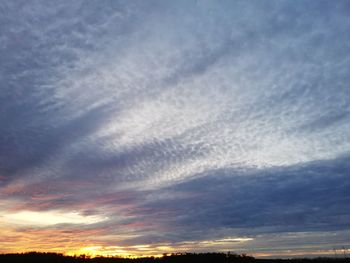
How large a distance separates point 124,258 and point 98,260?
3321mm

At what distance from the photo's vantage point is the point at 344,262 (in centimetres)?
4575

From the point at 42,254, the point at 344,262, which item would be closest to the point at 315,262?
the point at 344,262

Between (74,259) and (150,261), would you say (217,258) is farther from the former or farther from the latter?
(74,259)

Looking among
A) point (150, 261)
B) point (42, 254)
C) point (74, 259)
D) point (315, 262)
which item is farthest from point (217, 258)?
point (42, 254)

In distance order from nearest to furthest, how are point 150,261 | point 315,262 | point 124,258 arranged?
point 150,261 < point 124,258 < point 315,262

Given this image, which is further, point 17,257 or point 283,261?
point 283,261

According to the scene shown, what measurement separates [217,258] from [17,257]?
942 inches

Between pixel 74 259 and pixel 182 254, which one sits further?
pixel 182 254

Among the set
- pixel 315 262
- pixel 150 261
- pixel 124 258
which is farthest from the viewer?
pixel 315 262

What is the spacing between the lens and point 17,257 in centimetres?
4338

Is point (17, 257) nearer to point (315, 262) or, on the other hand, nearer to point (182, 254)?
point (182, 254)

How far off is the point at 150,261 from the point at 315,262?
22.4m

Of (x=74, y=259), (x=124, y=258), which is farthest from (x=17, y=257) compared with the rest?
(x=124, y=258)

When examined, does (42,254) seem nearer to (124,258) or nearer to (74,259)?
(74,259)
